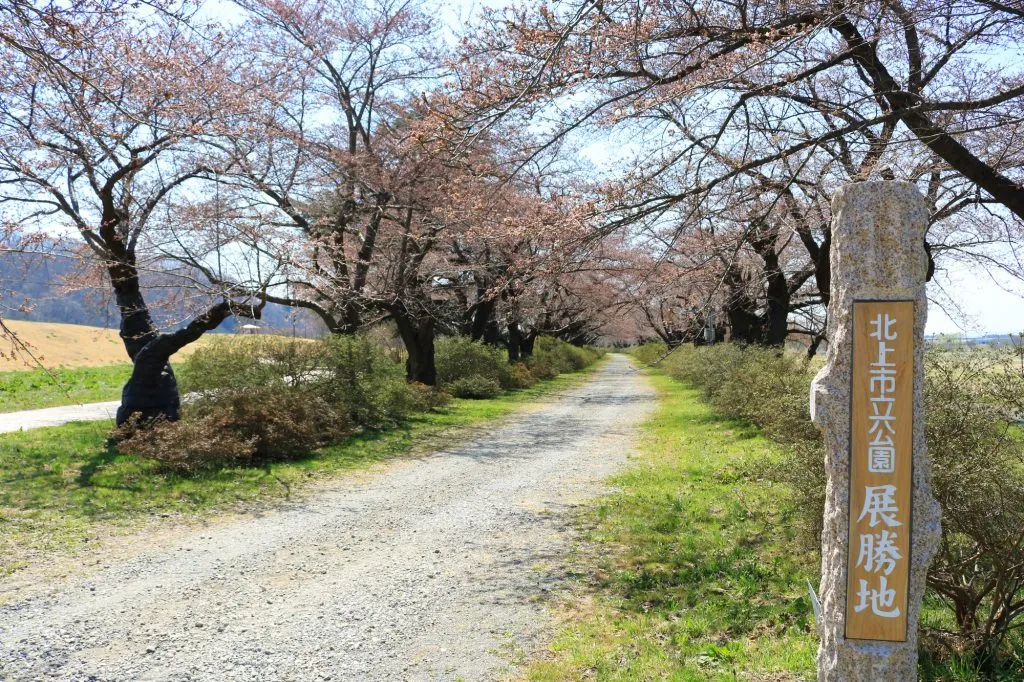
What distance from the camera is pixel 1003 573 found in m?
3.60

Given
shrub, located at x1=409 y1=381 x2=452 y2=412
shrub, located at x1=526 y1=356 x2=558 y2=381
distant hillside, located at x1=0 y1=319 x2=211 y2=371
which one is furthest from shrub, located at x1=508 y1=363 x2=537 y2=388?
distant hillside, located at x1=0 y1=319 x2=211 y2=371

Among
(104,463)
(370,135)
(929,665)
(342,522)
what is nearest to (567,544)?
(342,522)

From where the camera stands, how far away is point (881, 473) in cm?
289

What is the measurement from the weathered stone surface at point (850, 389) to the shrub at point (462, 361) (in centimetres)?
1761

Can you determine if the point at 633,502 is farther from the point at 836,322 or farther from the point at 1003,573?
the point at 836,322

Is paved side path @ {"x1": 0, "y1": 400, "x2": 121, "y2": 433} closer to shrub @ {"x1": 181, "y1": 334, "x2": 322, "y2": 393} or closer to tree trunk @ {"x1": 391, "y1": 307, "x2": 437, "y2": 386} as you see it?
shrub @ {"x1": 181, "y1": 334, "x2": 322, "y2": 393}

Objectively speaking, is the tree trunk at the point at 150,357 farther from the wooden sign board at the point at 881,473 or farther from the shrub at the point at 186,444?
the wooden sign board at the point at 881,473

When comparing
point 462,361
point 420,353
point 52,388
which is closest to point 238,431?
point 420,353

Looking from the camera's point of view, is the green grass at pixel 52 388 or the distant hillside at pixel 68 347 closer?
the green grass at pixel 52 388

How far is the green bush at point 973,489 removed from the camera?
12.1 feet

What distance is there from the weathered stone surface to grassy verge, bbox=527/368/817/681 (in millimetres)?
895

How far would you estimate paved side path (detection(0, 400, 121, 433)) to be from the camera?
11959 millimetres

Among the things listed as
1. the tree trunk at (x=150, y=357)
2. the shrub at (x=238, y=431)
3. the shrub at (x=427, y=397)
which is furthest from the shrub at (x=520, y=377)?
the tree trunk at (x=150, y=357)

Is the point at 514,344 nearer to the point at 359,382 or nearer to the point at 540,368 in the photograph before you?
the point at 540,368
